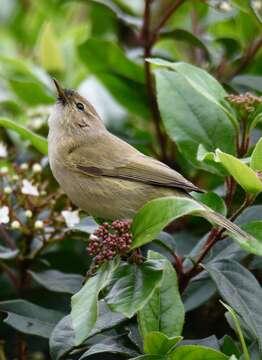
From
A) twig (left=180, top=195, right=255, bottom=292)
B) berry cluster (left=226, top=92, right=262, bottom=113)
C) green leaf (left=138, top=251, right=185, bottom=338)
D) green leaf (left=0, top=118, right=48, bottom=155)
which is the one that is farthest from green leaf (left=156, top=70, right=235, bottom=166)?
green leaf (left=138, top=251, right=185, bottom=338)

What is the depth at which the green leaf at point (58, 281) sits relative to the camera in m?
3.24

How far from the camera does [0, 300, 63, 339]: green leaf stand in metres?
2.97

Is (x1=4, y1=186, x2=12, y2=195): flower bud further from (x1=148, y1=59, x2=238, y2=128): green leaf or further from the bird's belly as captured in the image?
(x1=148, y1=59, x2=238, y2=128): green leaf

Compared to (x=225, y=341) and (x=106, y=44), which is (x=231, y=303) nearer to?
(x=225, y=341)

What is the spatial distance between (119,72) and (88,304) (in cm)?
214

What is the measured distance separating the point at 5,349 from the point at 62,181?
85 centimetres

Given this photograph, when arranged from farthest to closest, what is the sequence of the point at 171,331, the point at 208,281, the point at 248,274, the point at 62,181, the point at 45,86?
the point at 45,86
the point at 62,181
the point at 208,281
the point at 248,274
the point at 171,331

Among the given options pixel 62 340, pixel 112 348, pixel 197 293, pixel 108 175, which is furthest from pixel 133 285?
pixel 108 175

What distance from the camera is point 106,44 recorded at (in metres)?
4.23

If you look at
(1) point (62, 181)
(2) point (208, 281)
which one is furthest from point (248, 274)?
(1) point (62, 181)

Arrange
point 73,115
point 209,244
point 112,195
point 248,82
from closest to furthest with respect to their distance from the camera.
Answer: point 209,244 → point 112,195 → point 248,82 → point 73,115

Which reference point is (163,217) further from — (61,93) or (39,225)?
(61,93)

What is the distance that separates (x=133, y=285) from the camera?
254cm

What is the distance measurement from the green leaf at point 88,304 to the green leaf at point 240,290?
49 cm
